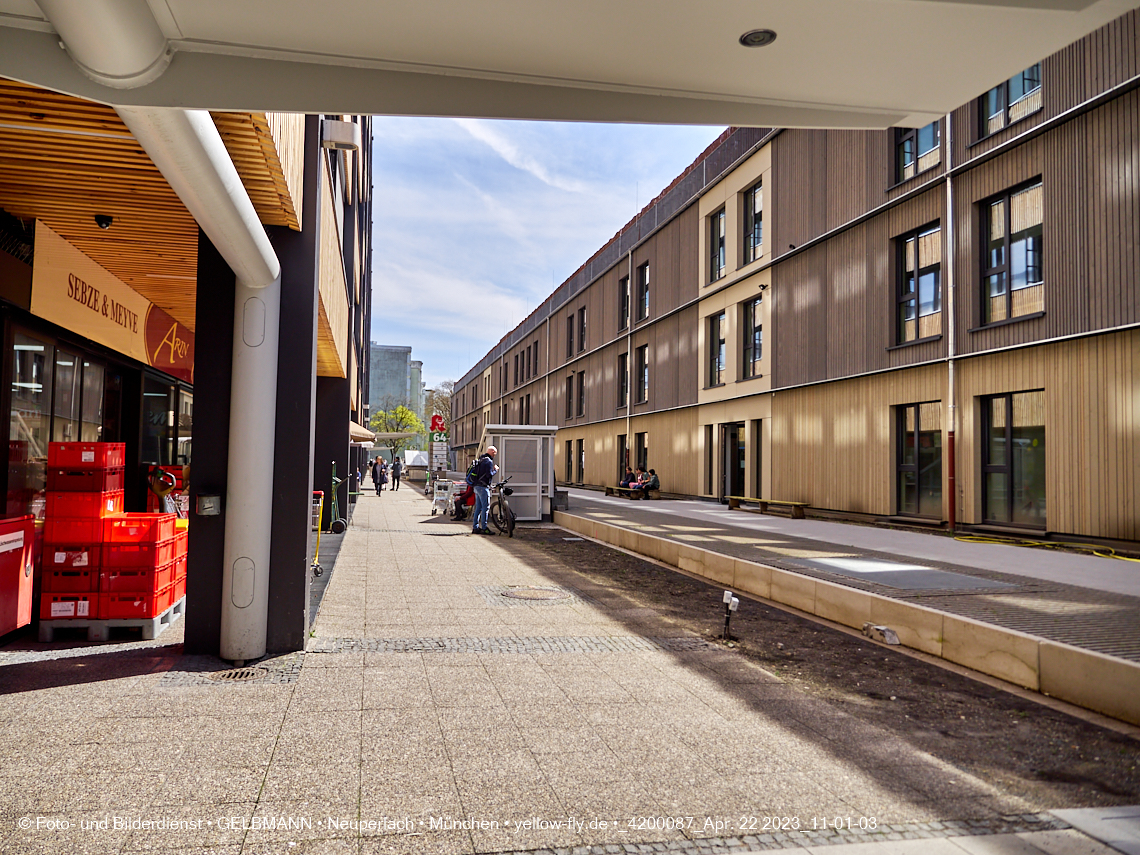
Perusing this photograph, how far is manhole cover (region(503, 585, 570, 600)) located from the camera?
884 cm

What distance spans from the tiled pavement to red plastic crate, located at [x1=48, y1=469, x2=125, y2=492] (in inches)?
51.0

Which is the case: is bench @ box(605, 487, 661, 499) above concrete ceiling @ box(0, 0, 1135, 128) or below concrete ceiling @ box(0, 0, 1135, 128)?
below

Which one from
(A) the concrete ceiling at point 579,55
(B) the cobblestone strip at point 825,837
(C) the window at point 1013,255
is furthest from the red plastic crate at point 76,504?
(C) the window at point 1013,255

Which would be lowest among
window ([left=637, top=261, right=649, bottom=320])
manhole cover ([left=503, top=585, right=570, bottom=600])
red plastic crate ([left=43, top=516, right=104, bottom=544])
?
manhole cover ([left=503, top=585, right=570, bottom=600])

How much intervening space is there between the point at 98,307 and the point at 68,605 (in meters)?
3.44

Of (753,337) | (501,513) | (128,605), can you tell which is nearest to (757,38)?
(128,605)

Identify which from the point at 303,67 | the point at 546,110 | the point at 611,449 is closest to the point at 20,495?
the point at 303,67

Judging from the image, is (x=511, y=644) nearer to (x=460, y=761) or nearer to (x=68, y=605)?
(x=460, y=761)

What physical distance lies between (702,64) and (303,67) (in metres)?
1.60

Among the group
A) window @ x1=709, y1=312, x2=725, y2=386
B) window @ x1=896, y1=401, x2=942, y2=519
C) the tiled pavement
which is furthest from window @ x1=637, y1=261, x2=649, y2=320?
the tiled pavement

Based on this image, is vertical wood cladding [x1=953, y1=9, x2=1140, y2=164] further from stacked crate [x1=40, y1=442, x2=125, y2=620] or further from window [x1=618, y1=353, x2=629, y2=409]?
window [x1=618, y1=353, x2=629, y2=409]

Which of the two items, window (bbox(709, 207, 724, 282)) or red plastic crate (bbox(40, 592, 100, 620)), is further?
window (bbox(709, 207, 724, 282))

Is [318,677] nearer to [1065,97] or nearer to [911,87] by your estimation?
[911,87]

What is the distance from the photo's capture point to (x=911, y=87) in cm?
326
